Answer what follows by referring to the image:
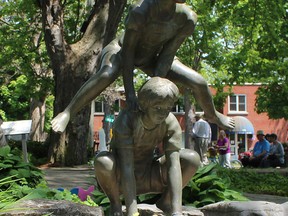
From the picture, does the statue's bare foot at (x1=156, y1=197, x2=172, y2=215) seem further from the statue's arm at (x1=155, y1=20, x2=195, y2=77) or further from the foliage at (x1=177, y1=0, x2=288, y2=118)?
the foliage at (x1=177, y1=0, x2=288, y2=118)

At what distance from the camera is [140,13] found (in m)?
4.59

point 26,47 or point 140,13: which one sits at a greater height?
point 26,47

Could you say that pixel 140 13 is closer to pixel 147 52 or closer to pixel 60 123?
pixel 147 52

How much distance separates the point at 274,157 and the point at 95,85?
1471 cm

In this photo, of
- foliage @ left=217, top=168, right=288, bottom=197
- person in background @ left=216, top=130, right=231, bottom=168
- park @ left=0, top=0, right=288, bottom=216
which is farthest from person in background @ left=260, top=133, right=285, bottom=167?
foliage @ left=217, top=168, right=288, bottom=197

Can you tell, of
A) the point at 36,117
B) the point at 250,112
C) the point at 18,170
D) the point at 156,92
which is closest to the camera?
the point at 156,92

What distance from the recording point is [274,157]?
61.0ft

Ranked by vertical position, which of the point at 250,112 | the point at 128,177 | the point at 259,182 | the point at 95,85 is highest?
the point at 250,112

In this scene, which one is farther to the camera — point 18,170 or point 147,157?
point 18,170

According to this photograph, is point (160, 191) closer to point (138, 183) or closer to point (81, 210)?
point (138, 183)

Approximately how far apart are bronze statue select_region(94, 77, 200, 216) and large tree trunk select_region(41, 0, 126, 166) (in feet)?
40.8

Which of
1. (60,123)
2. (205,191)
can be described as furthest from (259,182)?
(60,123)

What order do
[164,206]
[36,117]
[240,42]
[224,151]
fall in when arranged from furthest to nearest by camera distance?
1. [240,42]
2. [36,117]
3. [224,151]
4. [164,206]

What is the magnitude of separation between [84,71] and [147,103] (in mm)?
13015
